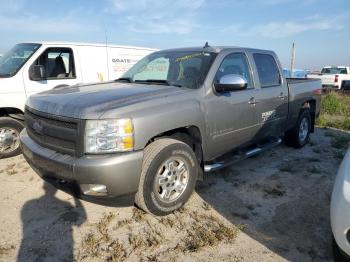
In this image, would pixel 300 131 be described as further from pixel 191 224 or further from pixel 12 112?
pixel 12 112

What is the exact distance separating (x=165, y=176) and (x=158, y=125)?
0.58m

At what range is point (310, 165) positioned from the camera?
5.29 meters

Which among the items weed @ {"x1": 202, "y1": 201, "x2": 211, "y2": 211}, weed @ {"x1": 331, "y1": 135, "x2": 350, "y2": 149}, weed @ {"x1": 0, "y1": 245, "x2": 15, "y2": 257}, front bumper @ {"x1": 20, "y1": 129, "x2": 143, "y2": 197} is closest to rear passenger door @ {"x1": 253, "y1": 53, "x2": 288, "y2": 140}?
weed @ {"x1": 202, "y1": 201, "x2": 211, "y2": 211}

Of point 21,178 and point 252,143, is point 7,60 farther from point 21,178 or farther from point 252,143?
point 252,143

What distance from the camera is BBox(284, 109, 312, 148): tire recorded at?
609 cm

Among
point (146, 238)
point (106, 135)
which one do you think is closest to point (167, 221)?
point (146, 238)

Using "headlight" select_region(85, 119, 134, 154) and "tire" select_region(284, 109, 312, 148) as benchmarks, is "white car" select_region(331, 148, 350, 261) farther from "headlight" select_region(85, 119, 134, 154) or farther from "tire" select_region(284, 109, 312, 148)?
"tire" select_region(284, 109, 312, 148)

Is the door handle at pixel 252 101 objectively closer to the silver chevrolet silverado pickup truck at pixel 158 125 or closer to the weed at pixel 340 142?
the silver chevrolet silverado pickup truck at pixel 158 125

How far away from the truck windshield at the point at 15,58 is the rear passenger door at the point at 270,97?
398 centimetres

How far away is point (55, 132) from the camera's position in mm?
3223

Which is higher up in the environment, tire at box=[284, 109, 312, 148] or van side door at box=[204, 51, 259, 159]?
van side door at box=[204, 51, 259, 159]

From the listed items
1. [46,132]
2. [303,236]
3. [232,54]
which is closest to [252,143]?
[232,54]

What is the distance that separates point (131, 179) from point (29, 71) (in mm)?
3774

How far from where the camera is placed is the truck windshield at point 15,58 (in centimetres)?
572
